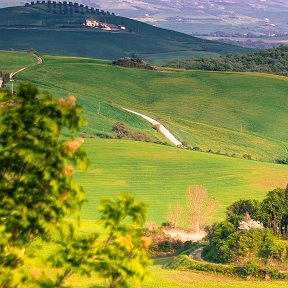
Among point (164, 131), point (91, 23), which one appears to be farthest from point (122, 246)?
point (91, 23)

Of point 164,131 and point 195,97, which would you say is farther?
point 195,97

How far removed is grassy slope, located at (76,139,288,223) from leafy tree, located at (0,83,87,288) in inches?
1674


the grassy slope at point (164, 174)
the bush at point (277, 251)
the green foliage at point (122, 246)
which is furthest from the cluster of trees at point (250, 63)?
the green foliage at point (122, 246)

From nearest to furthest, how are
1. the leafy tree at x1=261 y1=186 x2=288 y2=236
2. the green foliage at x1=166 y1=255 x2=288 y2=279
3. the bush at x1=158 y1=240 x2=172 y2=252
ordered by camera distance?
the green foliage at x1=166 y1=255 x2=288 y2=279
the leafy tree at x1=261 y1=186 x2=288 y2=236
the bush at x1=158 y1=240 x2=172 y2=252

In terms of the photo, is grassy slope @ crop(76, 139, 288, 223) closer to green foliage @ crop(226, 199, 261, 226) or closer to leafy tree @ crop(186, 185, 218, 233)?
leafy tree @ crop(186, 185, 218, 233)

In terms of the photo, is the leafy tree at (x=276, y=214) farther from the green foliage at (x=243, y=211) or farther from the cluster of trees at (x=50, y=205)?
the cluster of trees at (x=50, y=205)

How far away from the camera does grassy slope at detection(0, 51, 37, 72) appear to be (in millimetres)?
109550

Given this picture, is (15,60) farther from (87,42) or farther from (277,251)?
(277,251)

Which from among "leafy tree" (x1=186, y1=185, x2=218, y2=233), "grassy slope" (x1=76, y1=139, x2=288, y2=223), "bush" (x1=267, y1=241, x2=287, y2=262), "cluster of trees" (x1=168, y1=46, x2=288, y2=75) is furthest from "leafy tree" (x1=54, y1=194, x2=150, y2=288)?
"cluster of trees" (x1=168, y1=46, x2=288, y2=75)

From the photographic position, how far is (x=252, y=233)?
40.6 meters

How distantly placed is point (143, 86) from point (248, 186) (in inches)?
1951

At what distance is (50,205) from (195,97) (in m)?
96.8

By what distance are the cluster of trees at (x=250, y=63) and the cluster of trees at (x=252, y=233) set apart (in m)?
87.6

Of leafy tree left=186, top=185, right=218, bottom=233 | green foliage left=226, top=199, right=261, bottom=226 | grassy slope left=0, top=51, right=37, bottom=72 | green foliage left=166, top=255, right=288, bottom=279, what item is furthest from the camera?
grassy slope left=0, top=51, right=37, bottom=72
